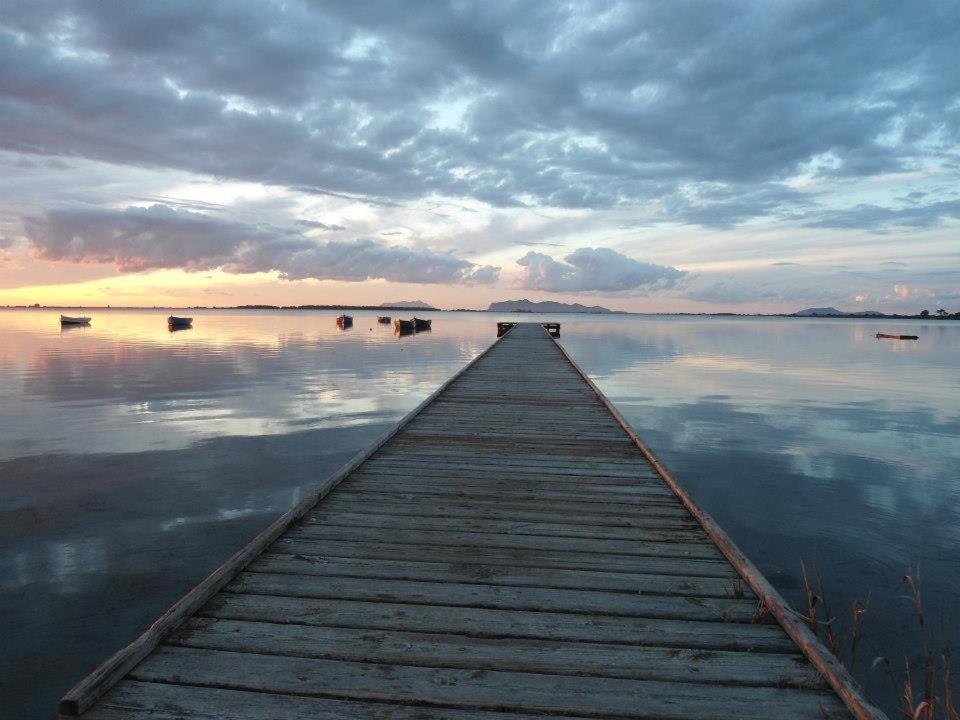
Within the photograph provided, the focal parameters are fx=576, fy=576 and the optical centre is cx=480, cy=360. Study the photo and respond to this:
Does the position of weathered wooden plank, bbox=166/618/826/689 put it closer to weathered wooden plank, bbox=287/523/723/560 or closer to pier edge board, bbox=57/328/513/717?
pier edge board, bbox=57/328/513/717

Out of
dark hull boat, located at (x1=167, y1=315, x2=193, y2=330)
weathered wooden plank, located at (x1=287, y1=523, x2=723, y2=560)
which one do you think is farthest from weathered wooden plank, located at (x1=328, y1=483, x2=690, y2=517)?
dark hull boat, located at (x1=167, y1=315, x2=193, y2=330)

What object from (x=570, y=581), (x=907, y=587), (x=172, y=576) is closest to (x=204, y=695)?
(x=570, y=581)

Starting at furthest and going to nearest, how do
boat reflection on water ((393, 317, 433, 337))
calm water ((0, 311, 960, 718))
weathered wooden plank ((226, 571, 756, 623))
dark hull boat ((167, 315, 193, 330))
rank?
dark hull boat ((167, 315, 193, 330)) < boat reflection on water ((393, 317, 433, 337)) < calm water ((0, 311, 960, 718)) < weathered wooden plank ((226, 571, 756, 623))

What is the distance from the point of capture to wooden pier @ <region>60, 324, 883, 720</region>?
271 cm

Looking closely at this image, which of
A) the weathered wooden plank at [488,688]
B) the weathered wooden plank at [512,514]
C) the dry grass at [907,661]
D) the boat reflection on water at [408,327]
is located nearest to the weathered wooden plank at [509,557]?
the weathered wooden plank at [512,514]

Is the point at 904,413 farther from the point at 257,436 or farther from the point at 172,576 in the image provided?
the point at 172,576

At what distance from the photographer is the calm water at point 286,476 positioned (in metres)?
5.63

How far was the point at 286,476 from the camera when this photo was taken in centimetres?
992

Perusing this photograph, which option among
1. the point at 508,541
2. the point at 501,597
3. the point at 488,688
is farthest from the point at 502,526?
the point at 488,688

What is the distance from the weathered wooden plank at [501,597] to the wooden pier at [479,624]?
13 millimetres

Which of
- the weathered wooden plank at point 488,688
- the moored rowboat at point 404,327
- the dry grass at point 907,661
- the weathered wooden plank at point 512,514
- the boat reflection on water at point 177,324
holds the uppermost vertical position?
the boat reflection on water at point 177,324

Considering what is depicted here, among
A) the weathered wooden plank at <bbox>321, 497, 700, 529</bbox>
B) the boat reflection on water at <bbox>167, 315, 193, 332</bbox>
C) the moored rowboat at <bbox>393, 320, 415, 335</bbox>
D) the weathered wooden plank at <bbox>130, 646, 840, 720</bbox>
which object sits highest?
the boat reflection on water at <bbox>167, 315, 193, 332</bbox>

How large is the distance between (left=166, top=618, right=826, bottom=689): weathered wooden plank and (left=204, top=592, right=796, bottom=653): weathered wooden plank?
0.21 ft

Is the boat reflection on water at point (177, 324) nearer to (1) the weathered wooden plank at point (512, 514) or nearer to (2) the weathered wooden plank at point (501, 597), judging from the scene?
(1) the weathered wooden plank at point (512, 514)
